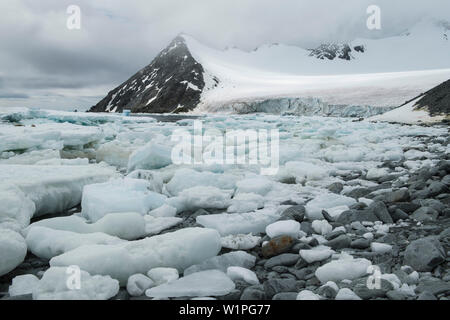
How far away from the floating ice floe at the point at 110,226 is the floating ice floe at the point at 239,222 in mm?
493

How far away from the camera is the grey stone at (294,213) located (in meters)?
2.49

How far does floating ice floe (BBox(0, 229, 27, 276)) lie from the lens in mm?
1713

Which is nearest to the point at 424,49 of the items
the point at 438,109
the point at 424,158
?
the point at 438,109

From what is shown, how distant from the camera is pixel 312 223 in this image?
234cm

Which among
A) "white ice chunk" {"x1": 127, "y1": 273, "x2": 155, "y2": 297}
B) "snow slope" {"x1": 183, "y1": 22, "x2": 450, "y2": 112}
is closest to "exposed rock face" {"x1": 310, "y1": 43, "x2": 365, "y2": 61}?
"snow slope" {"x1": 183, "y1": 22, "x2": 450, "y2": 112}

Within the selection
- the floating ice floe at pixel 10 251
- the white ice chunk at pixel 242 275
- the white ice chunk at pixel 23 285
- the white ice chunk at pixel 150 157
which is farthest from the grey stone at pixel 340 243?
the white ice chunk at pixel 150 157

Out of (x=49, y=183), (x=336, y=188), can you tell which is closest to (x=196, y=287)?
(x=49, y=183)

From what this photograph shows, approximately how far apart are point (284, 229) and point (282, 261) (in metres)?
0.32

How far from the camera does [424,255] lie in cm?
167

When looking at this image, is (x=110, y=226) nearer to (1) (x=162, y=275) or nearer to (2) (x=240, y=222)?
(1) (x=162, y=275)

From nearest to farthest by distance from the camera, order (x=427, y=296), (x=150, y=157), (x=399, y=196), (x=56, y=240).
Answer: (x=427, y=296)
(x=56, y=240)
(x=399, y=196)
(x=150, y=157)

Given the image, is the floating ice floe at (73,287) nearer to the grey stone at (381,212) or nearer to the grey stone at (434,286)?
the grey stone at (434,286)

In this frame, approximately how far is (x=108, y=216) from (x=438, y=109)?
44.8 ft

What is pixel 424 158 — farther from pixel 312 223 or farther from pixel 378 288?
pixel 378 288
